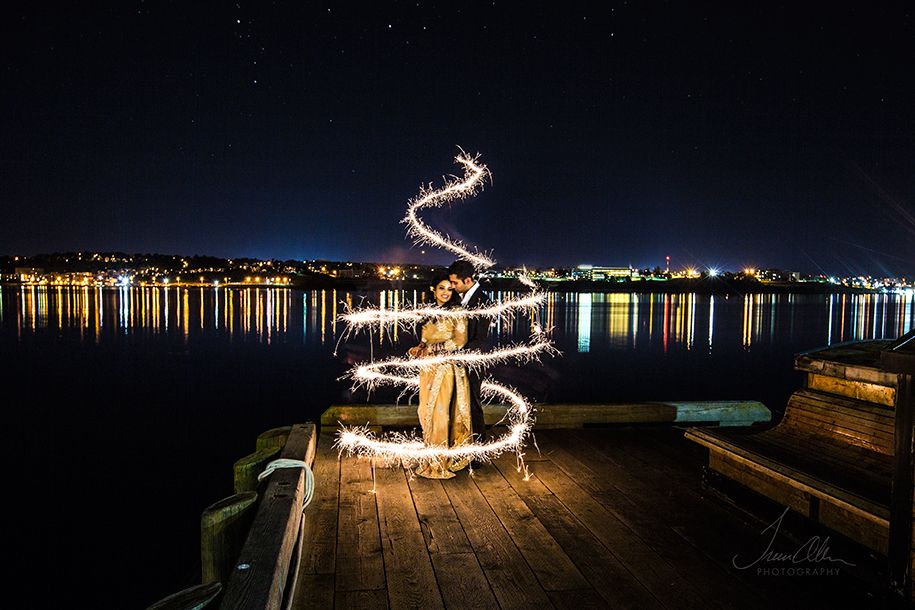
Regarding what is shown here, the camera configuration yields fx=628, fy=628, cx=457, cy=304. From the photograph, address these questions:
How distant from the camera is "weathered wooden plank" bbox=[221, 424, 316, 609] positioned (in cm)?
291

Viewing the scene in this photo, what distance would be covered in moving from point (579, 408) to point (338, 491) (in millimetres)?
3860

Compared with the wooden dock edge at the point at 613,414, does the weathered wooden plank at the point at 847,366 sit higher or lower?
higher

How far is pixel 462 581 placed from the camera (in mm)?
4031

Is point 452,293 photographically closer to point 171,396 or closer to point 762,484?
point 762,484

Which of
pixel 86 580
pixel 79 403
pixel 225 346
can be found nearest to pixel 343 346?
pixel 225 346

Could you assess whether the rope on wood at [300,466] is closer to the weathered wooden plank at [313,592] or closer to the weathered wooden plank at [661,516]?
the weathered wooden plank at [313,592]

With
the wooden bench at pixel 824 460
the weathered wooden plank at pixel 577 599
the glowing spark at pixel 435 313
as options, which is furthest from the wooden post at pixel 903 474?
the glowing spark at pixel 435 313

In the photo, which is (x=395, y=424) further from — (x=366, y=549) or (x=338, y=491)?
(x=366, y=549)

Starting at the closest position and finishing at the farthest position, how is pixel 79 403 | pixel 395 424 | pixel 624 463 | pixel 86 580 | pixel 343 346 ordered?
pixel 624 463, pixel 395 424, pixel 86 580, pixel 79 403, pixel 343 346

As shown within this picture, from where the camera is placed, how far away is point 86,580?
9.59 m

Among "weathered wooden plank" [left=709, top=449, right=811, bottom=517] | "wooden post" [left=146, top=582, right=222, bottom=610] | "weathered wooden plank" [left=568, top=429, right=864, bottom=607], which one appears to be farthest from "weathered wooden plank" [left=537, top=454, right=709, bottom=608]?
"wooden post" [left=146, top=582, right=222, bottom=610]

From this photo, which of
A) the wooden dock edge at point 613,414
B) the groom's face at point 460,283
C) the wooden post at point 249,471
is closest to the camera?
the wooden post at point 249,471

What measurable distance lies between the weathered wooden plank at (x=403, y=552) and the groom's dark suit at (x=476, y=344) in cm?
92

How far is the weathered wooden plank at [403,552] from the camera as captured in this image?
384 centimetres
